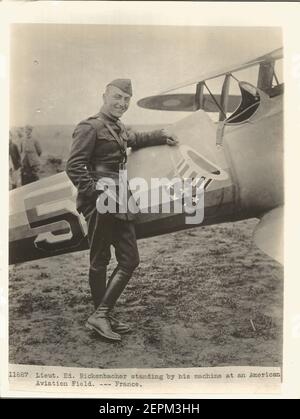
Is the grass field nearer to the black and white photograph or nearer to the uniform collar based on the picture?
the black and white photograph

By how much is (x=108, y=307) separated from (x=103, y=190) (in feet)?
1.87

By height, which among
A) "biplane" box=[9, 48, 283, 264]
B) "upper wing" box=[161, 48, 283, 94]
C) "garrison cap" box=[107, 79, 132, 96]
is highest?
"upper wing" box=[161, 48, 283, 94]

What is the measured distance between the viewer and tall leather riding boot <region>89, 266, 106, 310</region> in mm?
2637

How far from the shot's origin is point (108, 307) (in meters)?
2.63

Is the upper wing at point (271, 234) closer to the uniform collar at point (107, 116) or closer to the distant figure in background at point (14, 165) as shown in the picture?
the uniform collar at point (107, 116)

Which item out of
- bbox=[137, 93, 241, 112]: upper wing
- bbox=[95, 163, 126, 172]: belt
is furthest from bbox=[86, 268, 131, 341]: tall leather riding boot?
bbox=[137, 93, 241, 112]: upper wing

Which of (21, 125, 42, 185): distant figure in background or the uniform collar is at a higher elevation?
the uniform collar

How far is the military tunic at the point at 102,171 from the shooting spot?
2.59 m

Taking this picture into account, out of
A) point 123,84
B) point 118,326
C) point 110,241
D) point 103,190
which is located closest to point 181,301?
point 118,326

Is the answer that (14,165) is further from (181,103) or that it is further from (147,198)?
(181,103)

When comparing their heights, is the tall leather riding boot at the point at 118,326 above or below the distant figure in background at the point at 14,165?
below

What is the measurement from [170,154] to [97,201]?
1.39ft

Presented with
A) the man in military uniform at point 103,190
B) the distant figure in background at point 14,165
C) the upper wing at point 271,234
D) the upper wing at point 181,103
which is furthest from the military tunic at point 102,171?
the upper wing at point 271,234
